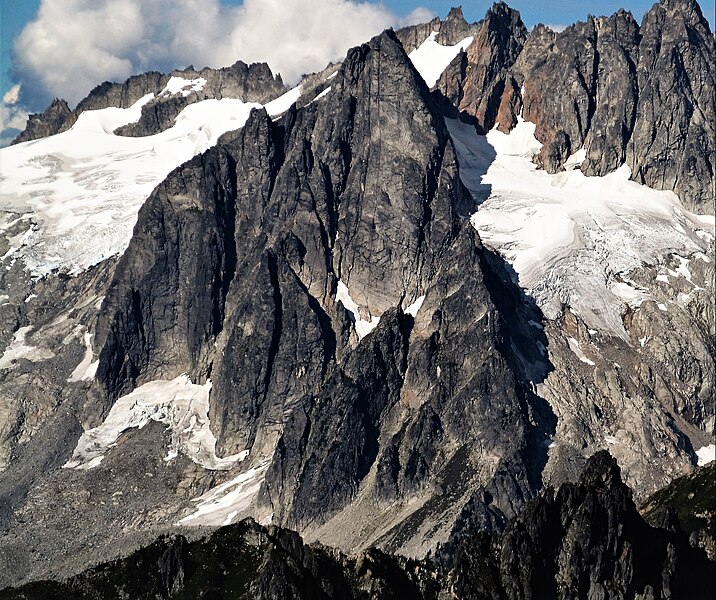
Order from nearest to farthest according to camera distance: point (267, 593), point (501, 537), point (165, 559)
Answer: point (267, 593), point (165, 559), point (501, 537)

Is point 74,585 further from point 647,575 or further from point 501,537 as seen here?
point 647,575

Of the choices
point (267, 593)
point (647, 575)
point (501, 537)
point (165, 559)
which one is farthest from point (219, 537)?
point (647, 575)

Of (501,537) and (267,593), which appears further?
(501,537)

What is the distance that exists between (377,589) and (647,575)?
103 feet

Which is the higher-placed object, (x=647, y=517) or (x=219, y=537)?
(x=219, y=537)

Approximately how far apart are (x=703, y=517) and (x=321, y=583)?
46324 millimetres

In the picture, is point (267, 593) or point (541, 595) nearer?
point (267, 593)

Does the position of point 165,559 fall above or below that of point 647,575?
above

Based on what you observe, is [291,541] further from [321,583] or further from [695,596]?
[695,596]

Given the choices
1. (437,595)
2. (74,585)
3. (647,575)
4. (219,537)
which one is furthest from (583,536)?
(74,585)

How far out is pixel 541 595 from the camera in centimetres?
14388

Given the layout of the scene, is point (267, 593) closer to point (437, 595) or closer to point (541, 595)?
point (437, 595)

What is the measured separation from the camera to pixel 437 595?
142 m

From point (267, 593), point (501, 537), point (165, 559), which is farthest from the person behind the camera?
point (501, 537)
